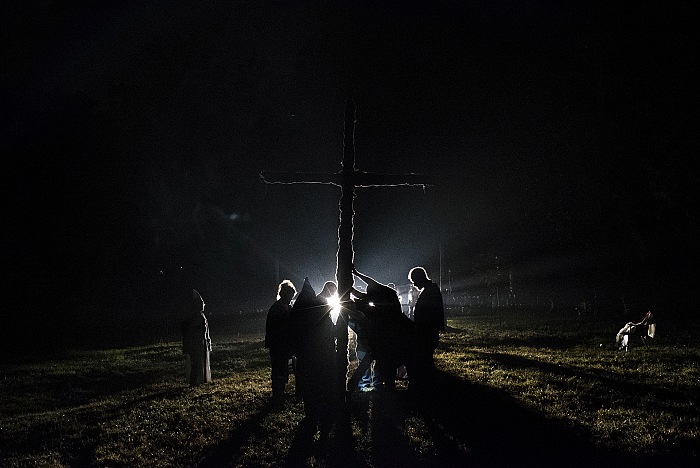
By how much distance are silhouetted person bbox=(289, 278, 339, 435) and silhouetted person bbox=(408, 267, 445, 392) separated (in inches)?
60.8


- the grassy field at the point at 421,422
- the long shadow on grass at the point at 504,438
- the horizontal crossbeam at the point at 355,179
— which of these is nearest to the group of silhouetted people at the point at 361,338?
the grassy field at the point at 421,422

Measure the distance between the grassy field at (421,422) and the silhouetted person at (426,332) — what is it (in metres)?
0.39

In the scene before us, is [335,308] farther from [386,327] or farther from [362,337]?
[386,327]

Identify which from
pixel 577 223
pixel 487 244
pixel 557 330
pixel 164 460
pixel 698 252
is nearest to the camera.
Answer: pixel 164 460

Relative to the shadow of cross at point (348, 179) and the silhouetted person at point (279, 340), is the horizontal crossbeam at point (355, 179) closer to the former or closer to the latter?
the shadow of cross at point (348, 179)

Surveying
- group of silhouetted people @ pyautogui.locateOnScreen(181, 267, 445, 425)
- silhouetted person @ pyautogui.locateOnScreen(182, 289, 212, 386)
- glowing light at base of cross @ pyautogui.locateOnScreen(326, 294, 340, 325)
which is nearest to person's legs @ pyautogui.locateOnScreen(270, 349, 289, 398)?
group of silhouetted people @ pyautogui.locateOnScreen(181, 267, 445, 425)

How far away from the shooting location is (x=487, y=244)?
4134 cm

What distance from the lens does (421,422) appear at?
7.70 m

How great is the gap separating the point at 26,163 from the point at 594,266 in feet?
173

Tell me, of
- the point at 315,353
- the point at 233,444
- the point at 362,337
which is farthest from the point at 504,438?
the point at 233,444

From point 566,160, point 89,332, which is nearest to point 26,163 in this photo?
point 89,332

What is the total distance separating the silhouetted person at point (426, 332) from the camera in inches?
338

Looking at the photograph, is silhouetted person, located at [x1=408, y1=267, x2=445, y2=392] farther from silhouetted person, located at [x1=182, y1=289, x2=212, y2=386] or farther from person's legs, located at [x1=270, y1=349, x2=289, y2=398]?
silhouetted person, located at [x1=182, y1=289, x2=212, y2=386]

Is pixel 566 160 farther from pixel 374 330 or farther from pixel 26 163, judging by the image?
pixel 26 163
